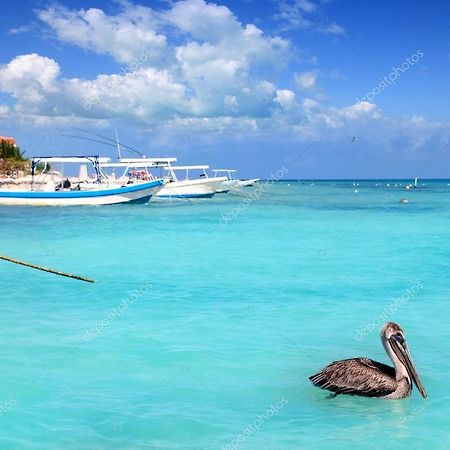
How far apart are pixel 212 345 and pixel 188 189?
4834 centimetres

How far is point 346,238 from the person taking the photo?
85.0ft

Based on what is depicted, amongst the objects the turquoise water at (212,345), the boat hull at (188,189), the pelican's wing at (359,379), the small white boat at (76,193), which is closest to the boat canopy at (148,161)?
the small white boat at (76,193)

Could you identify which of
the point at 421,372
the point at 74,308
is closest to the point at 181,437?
the point at 421,372

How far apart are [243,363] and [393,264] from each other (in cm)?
1092

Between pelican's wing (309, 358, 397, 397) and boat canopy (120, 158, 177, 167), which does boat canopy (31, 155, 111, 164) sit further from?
pelican's wing (309, 358, 397, 397)

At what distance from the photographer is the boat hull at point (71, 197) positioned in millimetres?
42438

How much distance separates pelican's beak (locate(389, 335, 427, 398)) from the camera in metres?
6.70

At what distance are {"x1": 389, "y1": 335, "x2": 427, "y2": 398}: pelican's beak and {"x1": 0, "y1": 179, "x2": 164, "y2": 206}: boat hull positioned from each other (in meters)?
37.6

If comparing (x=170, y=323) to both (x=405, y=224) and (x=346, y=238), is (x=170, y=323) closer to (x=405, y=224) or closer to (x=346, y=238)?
(x=346, y=238)

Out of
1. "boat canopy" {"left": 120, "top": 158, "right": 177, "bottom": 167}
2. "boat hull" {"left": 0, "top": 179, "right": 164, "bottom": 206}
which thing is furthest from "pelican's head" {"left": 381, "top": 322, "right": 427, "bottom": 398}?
"boat canopy" {"left": 120, "top": 158, "right": 177, "bottom": 167}

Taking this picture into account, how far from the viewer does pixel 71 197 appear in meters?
42.6

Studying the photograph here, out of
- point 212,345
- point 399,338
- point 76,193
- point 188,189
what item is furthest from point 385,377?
point 188,189

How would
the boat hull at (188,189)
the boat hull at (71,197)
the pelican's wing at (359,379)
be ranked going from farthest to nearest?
1. the boat hull at (188,189)
2. the boat hull at (71,197)
3. the pelican's wing at (359,379)

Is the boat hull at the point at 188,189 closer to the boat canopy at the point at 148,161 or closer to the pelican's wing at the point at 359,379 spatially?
the boat canopy at the point at 148,161
